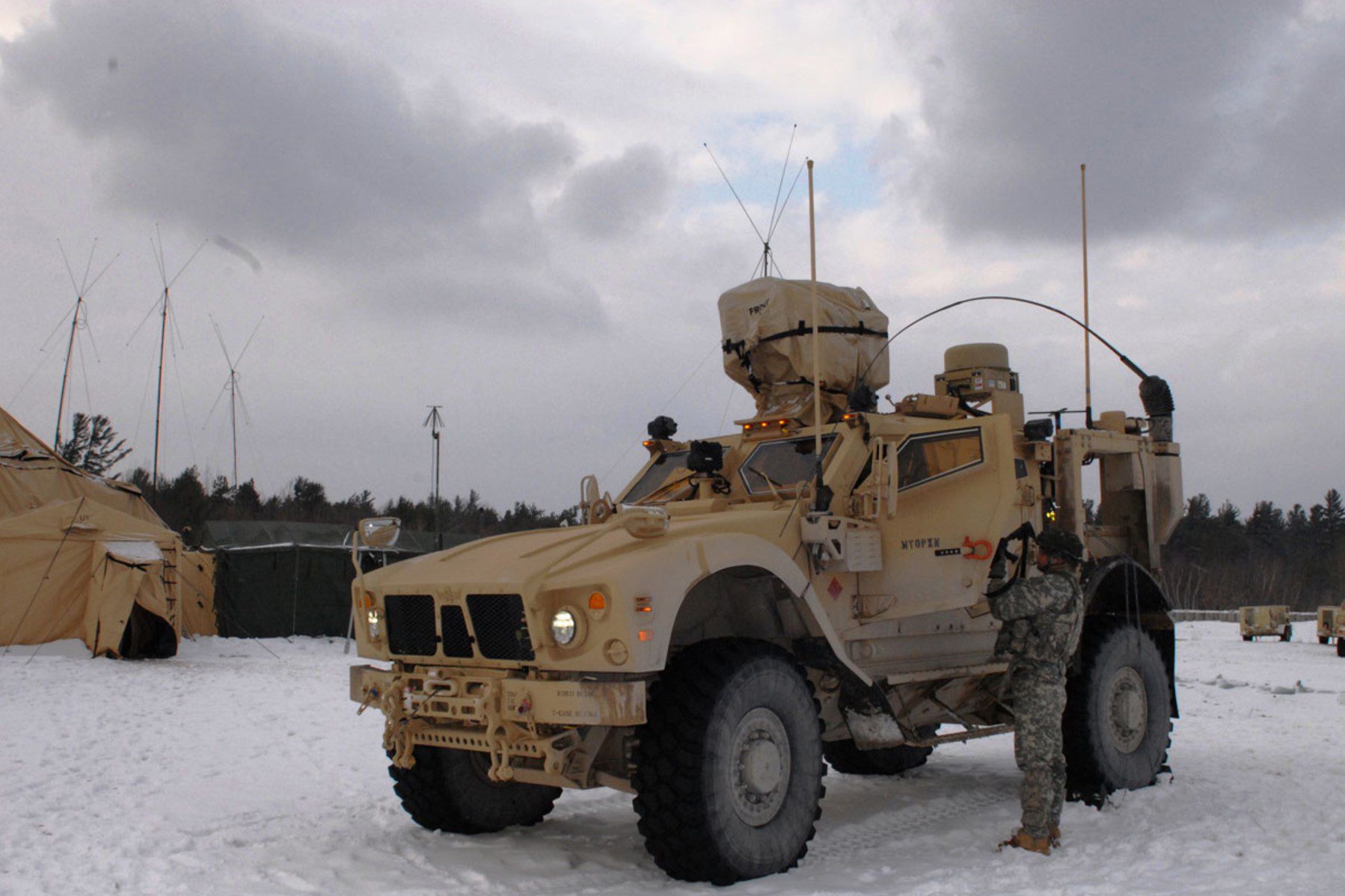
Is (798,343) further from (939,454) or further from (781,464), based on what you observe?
(939,454)

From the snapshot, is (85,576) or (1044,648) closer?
(1044,648)

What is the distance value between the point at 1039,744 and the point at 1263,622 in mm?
26137

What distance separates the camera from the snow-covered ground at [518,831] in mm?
5496

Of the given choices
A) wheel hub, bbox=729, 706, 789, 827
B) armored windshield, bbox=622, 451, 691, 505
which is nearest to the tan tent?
armored windshield, bbox=622, 451, 691, 505

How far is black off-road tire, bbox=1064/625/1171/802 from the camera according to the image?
754 centimetres

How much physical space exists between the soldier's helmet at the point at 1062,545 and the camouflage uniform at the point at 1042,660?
0.32ft

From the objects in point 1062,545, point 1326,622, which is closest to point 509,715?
point 1062,545

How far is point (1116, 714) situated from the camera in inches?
313

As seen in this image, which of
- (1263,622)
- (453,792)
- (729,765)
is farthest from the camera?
(1263,622)

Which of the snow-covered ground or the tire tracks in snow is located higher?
the snow-covered ground

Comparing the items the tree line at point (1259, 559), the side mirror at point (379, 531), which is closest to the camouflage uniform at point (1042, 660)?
the side mirror at point (379, 531)

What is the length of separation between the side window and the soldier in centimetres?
76

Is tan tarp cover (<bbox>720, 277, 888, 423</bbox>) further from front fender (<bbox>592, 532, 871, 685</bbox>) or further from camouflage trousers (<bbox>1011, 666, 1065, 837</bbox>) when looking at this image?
camouflage trousers (<bbox>1011, 666, 1065, 837</bbox>)

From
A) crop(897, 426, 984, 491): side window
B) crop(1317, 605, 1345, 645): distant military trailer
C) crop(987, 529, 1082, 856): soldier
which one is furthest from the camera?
crop(1317, 605, 1345, 645): distant military trailer
